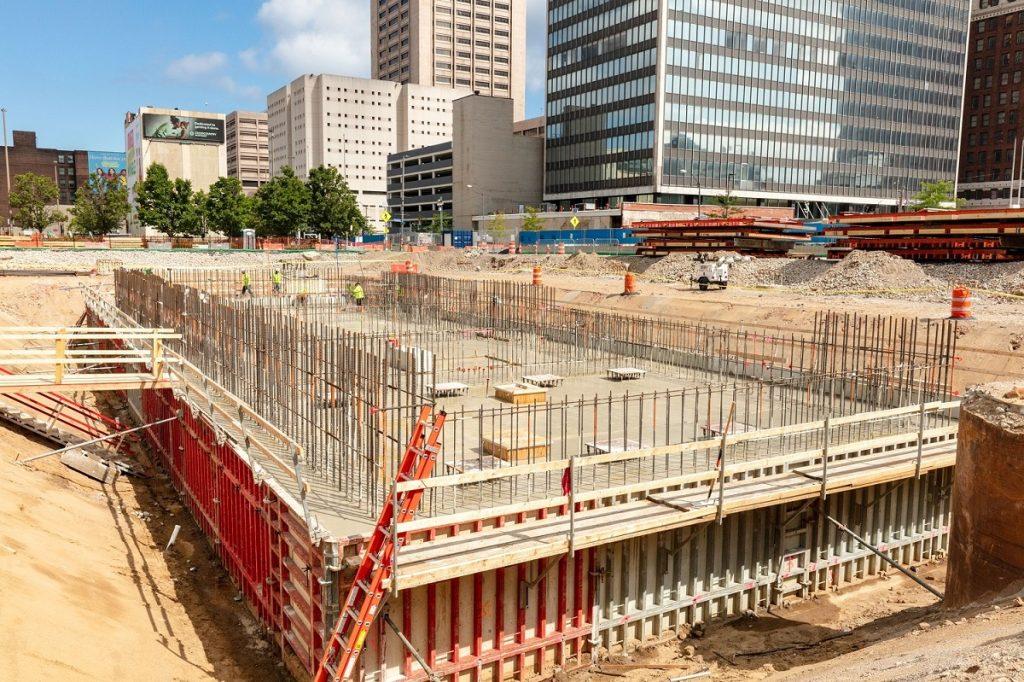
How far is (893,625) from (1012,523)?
12.7ft

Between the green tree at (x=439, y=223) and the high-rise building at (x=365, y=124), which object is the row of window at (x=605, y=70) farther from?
the high-rise building at (x=365, y=124)

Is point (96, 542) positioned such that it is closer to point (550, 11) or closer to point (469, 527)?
point (469, 527)

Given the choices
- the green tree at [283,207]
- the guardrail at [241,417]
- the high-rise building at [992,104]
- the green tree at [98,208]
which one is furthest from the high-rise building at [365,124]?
the guardrail at [241,417]

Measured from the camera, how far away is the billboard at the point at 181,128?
157 meters

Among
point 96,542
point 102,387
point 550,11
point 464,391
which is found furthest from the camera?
point 550,11

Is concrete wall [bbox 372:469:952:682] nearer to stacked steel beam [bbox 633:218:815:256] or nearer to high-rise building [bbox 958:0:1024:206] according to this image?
stacked steel beam [bbox 633:218:815:256]

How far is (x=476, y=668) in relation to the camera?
1105 centimetres

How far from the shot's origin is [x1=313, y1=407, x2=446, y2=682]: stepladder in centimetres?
928

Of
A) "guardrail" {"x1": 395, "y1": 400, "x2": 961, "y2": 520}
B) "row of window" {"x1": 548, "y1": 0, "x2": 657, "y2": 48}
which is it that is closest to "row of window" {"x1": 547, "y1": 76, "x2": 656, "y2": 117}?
"row of window" {"x1": 548, "y1": 0, "x2": 657, "y2": 48}

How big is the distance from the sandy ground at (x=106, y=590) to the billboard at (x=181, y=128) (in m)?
157

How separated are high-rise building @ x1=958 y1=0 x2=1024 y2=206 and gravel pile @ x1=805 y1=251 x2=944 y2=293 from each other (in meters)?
81.3

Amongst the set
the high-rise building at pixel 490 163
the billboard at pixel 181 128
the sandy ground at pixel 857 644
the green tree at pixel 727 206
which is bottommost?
the sandy ground at pixel 857 644

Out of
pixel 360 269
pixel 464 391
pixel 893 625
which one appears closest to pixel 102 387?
pixel 464 391

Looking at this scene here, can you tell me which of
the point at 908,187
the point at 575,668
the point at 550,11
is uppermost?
the point at 550,11
